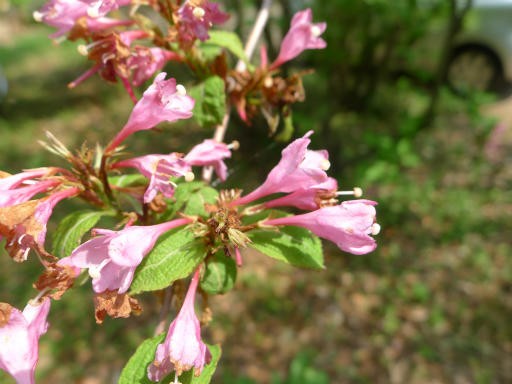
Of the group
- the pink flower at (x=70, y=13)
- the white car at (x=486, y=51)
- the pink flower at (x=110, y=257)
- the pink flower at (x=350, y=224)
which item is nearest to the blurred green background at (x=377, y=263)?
the white car at (x=486, y=51)

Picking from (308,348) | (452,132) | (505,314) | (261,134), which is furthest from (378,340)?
(452,132)

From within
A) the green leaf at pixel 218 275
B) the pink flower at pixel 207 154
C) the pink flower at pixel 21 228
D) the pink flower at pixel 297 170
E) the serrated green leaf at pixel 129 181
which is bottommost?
the green leaf at pixel 218 275

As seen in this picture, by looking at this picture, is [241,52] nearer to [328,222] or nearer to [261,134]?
[328,222]

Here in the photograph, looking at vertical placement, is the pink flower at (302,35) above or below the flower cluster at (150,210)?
above

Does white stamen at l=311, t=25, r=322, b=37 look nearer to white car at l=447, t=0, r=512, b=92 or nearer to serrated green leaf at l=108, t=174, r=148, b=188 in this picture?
serrated green leaf at l=108, t=174, r=148, b=188

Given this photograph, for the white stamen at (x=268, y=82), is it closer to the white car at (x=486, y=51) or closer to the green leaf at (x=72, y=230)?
the green leaf at (x=72, y=230)

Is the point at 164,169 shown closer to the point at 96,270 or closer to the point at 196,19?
the point at 96,270

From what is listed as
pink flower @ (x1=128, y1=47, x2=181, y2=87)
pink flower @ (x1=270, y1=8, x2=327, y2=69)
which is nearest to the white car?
pink flower @ (x1=270, y1=8, x2=327, y2=69)
